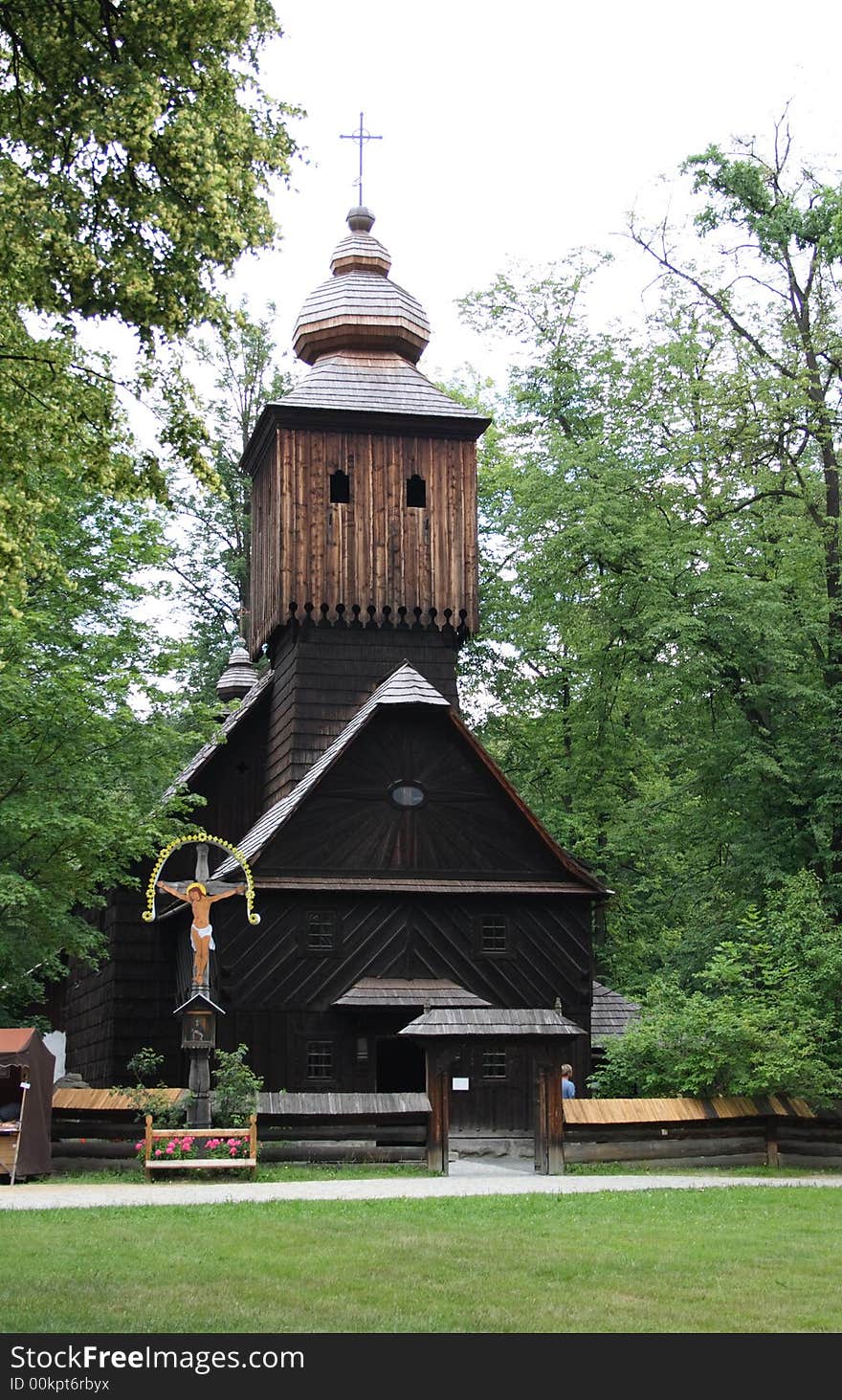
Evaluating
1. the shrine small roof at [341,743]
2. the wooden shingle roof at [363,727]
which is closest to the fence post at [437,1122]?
the shrine small roof at [341,743]

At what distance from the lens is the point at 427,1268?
10.9m

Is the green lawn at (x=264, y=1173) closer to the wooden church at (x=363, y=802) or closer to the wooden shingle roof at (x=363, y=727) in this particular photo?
the wooden church at (x=363, y=802)

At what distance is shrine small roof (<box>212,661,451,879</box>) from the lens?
26.6 metres

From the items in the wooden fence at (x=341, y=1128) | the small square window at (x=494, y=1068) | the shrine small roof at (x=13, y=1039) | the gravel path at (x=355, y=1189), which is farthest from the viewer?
the small square window at (x=494, y=1068)

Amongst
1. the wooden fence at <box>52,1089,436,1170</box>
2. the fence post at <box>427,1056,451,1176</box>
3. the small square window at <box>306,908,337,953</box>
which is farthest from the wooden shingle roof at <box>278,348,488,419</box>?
the wooden fence at <box>52,1089,436,1170</box>

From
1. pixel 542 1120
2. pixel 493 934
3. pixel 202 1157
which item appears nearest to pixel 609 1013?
pixel 493 934

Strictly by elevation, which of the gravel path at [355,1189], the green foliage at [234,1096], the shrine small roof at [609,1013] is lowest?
the gravel path at [355,1189]

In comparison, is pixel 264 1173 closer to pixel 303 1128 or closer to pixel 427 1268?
pixel 303 1128

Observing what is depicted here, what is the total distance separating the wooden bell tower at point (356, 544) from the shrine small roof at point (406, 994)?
14.7ft

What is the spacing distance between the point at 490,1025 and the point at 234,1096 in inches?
130

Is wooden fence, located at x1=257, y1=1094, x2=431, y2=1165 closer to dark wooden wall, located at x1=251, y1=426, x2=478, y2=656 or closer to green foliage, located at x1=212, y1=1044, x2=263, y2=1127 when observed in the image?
green foliage, located at x1=212, y1=1044, x2=263, y2=1127

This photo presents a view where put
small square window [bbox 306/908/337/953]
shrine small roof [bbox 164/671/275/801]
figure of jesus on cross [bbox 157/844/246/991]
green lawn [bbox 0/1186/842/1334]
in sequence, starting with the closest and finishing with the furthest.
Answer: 1. green lawn [bbox 0/1186/842/1334]
2. figure of jesus on cross [bbox 157/844/246/991]
3. small square window [bbox 306/908/337/953]
4. shrine small roof [bbox 164/671/275/801]

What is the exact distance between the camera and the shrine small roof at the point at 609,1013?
30.0 metres

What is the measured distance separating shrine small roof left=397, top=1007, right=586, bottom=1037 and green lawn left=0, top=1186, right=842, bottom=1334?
4410 millimetres
